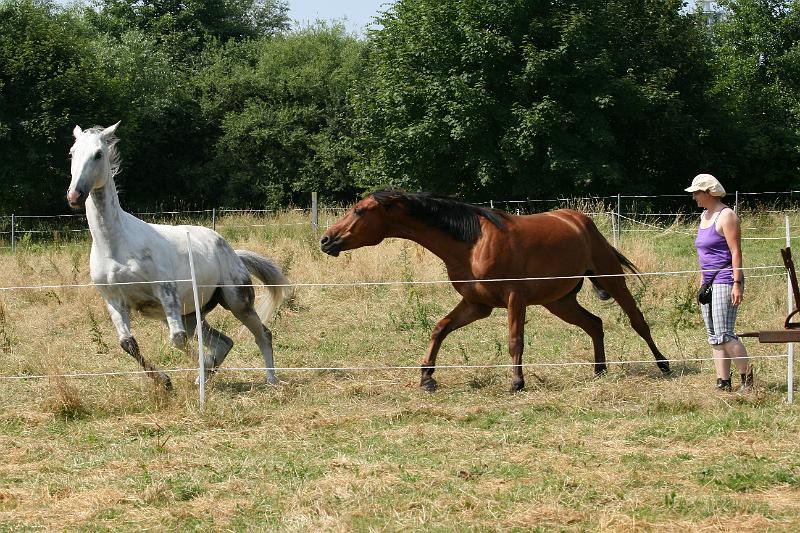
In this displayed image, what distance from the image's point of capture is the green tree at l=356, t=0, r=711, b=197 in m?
26.9

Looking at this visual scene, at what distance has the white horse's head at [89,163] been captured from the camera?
7.55 meters

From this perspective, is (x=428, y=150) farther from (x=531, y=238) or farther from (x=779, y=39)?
(x=531, y=238)

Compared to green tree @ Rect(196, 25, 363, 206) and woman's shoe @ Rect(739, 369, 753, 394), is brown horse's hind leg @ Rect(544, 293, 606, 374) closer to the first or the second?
woman's shoe @ Rect(739, 369, 753, 394)

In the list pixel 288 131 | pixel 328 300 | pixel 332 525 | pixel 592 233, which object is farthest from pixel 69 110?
pixel 332 525

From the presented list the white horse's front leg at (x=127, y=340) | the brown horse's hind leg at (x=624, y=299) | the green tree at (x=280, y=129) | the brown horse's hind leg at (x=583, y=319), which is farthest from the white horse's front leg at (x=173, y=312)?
the green tree at (x=280, y=129)

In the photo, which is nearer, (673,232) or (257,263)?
(257,263)

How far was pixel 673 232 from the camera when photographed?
737 inches

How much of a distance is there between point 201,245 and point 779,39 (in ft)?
100

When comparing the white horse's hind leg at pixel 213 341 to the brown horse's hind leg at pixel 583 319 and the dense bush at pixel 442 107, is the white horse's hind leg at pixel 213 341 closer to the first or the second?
the brown horse's hind leg at pixel 583 319

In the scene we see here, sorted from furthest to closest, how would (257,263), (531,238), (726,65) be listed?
(726,65) → (257,263) → (531,238)

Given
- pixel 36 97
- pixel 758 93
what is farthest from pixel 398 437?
pixel 758 93

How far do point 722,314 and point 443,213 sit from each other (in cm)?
251

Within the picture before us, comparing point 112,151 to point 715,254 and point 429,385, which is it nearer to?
point 429,385

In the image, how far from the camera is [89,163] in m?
7.74
